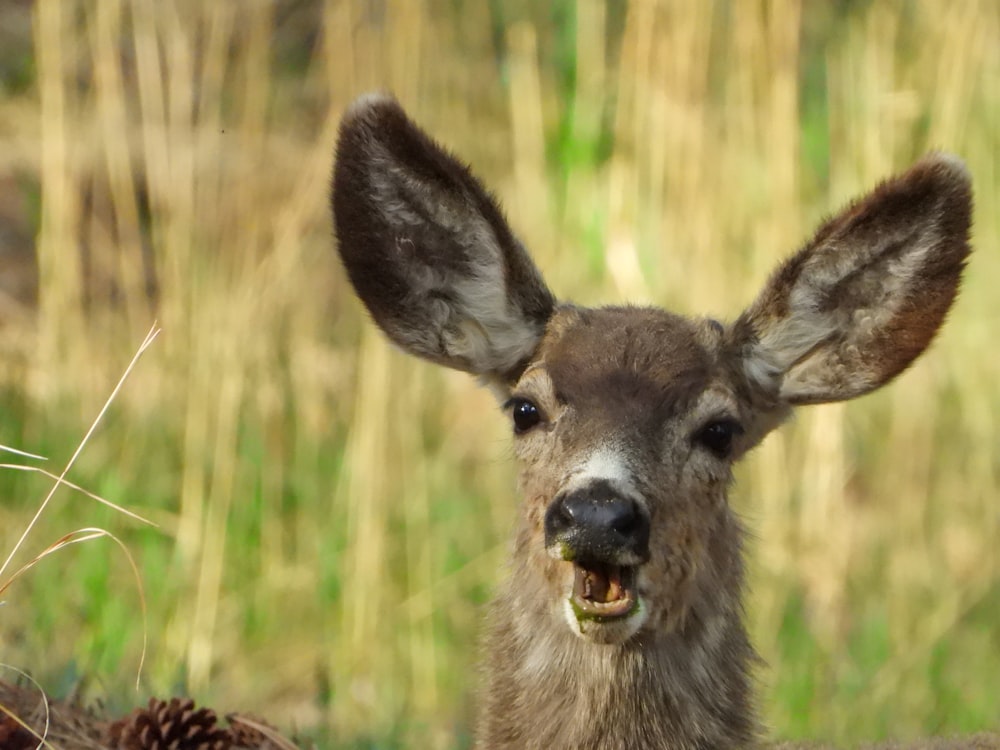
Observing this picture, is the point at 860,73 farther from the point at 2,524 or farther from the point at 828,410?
the point at 2,524

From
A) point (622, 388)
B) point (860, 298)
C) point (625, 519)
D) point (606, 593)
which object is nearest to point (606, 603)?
point (606, 593)

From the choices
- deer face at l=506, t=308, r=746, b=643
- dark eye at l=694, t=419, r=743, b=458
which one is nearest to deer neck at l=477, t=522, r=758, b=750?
deer face at l=506, t=308, r=746, b=643

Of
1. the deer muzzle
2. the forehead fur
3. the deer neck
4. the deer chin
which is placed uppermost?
the forehead fur

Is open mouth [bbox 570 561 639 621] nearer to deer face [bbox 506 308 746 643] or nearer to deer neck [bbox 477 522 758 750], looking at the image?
deer face [bbox 506 308 746 643]

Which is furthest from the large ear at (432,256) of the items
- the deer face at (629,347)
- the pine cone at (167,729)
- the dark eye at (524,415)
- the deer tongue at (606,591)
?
the pine cone at (167,729)

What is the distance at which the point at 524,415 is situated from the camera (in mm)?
4559

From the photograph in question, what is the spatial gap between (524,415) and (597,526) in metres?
0.76

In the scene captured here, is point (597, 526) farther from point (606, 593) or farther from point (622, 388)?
point (622, 388)

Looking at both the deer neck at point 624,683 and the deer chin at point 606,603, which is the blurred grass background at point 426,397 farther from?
the deer chin at point 606,603

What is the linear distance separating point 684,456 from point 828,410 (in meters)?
3.72

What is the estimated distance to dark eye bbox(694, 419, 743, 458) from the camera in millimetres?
4461

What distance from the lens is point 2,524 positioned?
752 cm

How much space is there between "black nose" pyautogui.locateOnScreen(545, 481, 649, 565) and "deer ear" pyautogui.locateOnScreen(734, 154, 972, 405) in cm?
104

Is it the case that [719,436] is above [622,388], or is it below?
below
